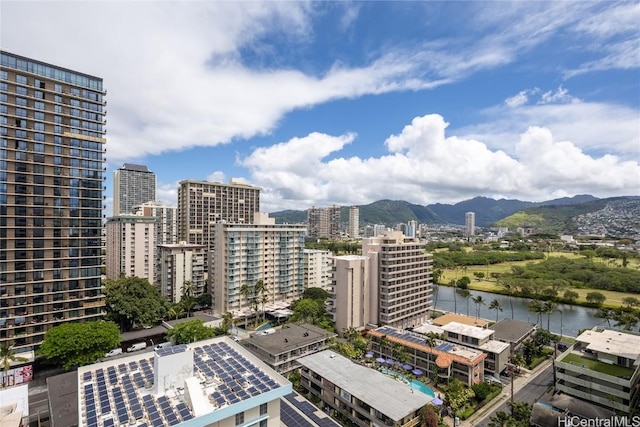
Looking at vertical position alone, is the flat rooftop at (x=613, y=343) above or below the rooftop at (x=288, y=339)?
above

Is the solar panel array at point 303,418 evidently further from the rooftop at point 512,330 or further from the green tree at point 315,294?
the green tree at point 315,294

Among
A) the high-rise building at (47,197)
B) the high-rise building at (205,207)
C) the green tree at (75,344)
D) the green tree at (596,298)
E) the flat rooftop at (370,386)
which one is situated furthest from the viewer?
the high-rise building at (205,207)

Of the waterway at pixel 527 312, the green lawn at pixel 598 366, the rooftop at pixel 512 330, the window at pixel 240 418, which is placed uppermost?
the window at pixel 240 418

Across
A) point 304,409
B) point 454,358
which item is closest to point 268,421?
A: point 304,409

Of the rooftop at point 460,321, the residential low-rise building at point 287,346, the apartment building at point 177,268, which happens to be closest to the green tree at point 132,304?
the apartment building at point 177,268

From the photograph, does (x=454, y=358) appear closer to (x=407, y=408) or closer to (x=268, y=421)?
(x=407, y=408)

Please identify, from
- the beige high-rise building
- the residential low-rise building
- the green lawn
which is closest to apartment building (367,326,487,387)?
the residential low-rise building
